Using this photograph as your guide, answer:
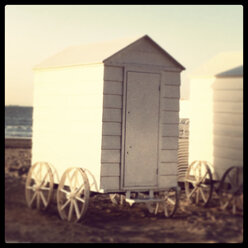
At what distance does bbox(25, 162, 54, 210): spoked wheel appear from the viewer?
409 inches

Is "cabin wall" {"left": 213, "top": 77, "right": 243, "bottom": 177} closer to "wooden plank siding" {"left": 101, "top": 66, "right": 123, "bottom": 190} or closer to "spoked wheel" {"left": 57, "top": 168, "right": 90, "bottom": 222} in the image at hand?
"wooden plank siding" {"left": 101, "top": 66, "right": 123, "bottom": 190}

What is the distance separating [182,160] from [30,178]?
362 cm

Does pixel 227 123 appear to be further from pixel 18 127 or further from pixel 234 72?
pixel 18 127

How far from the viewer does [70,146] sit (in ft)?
34.1

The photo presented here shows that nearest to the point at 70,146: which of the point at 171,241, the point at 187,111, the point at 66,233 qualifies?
the point at 66,233

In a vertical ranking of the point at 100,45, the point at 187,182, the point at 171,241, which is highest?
the point at 100,45

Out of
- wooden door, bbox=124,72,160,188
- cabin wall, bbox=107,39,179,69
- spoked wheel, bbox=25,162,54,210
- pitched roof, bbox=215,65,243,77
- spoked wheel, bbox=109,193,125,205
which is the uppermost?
cabin wall, bbox=107,39,179,69

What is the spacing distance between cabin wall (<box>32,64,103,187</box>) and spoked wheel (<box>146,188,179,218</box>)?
1.87 m

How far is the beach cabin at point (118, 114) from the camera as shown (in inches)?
379

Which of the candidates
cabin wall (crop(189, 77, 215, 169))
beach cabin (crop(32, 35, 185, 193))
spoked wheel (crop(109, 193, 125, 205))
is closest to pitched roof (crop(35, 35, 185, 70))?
beach cabin (crop(32, 35, 185, 193))

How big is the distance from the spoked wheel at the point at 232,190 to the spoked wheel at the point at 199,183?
53cm

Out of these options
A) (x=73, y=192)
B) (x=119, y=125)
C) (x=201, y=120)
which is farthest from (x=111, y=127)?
(x=201, y=120)

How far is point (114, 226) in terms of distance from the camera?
32.0 feet
